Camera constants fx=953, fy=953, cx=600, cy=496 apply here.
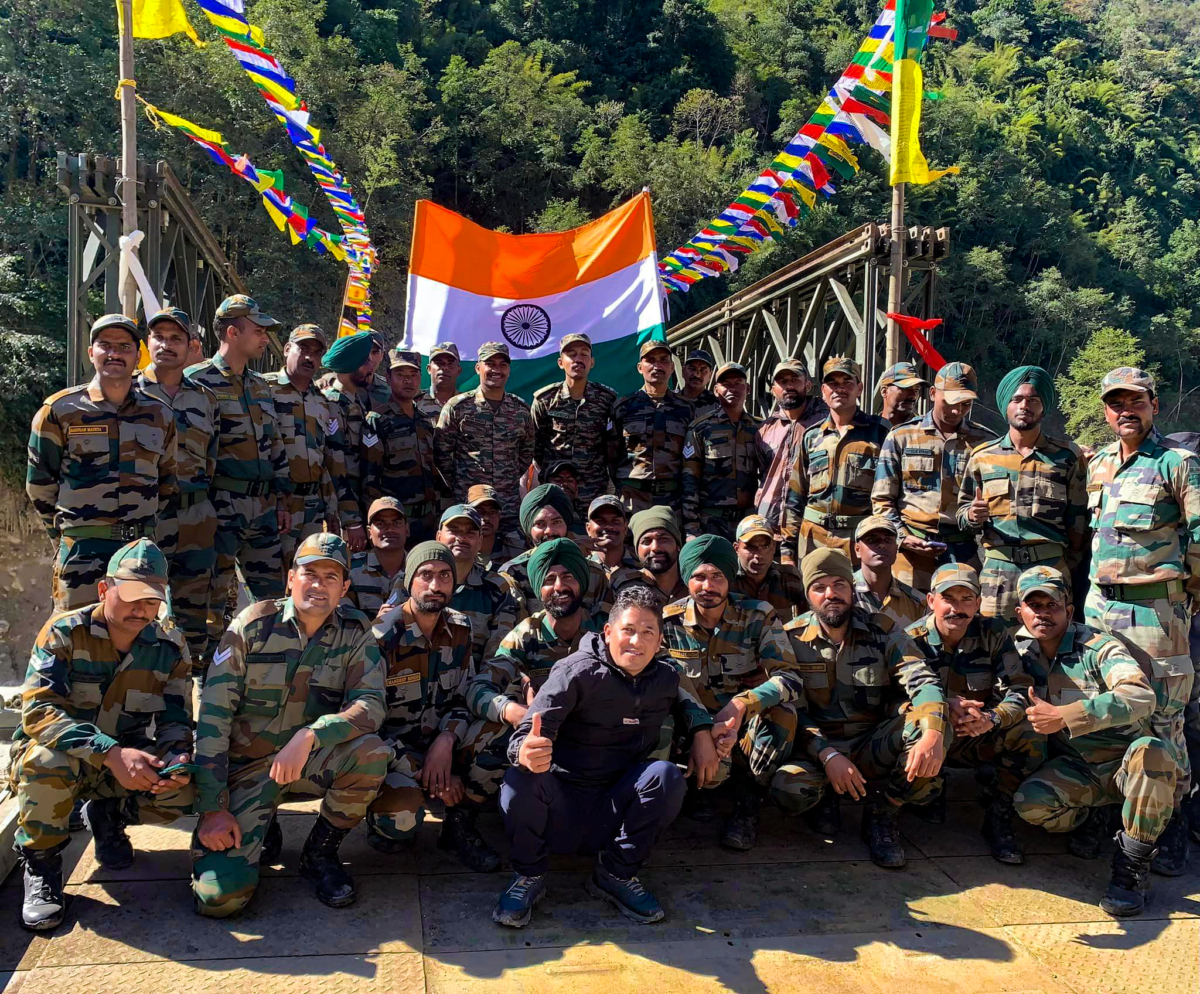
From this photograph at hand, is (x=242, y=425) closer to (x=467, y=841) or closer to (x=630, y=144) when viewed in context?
(x=467, y=841)

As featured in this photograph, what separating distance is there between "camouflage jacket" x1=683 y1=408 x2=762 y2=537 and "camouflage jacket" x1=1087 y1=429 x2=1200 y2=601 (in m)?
2.04

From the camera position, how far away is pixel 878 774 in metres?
3.64

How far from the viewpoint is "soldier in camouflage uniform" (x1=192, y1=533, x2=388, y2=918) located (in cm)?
303

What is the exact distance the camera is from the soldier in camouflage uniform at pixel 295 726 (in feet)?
9.94

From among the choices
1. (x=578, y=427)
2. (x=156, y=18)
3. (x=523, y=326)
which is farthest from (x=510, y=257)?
(x=578, y=427)

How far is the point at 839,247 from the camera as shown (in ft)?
23.2

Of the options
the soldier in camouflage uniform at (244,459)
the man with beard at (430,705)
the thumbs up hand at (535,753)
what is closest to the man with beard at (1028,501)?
the thumbs up hand at (535,753)

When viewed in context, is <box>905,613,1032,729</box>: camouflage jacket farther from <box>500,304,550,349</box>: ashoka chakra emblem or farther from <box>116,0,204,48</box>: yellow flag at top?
<box>500,304,550,349</box>: ashoka chakra emblem

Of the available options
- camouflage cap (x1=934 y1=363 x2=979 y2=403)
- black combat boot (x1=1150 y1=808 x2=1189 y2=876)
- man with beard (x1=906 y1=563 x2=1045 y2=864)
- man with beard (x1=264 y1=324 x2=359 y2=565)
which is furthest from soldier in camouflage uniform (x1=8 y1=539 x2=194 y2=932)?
camouflage cap (x1=934 y1=363 x2=979 y2=403)

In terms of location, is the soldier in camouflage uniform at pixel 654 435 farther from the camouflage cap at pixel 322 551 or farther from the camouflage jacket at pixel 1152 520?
the camouflage cap at pixel 322 551

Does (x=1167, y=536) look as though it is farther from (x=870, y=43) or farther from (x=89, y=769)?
(x=870, y=43)

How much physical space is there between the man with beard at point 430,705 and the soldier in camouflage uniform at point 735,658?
0.88 meters

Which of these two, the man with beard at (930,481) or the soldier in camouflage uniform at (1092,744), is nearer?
the soldier in camouflage uniform at (1092,744)

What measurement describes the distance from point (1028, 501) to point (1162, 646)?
2.70 ft
